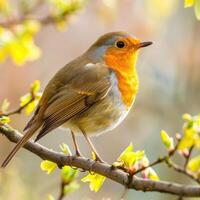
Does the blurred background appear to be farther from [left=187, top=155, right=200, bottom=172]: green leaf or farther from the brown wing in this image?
[left=187, top=155, right=200, bottom=172]: green leaf

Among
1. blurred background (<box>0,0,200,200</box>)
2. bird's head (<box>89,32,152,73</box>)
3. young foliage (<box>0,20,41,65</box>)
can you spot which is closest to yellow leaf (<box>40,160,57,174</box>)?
young foliage (<box>0,20,41,65</box>)

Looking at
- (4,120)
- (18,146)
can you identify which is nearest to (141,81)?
(18,146)

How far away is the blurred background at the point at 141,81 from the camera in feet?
18.8

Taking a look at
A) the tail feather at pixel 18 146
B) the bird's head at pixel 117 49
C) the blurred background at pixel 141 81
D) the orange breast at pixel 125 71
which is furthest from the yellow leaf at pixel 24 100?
the blurred background at pixel 141 81

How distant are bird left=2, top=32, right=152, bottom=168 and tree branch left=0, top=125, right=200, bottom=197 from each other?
1.18ft

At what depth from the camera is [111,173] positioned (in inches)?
97.8

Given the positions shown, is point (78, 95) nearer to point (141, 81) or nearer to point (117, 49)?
point (117, 49)

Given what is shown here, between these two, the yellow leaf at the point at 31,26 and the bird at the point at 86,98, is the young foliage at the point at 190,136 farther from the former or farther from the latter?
the yellow leaf at the point at 31,26

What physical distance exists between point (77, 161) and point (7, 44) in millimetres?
1040

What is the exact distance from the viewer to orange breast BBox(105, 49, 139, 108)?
382 centimetres

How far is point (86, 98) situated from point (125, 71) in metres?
0.44

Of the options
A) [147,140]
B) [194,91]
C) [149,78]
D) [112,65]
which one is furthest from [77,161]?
[147,140]

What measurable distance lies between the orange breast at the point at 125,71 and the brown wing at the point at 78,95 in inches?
3.7

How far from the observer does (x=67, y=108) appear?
359cm
